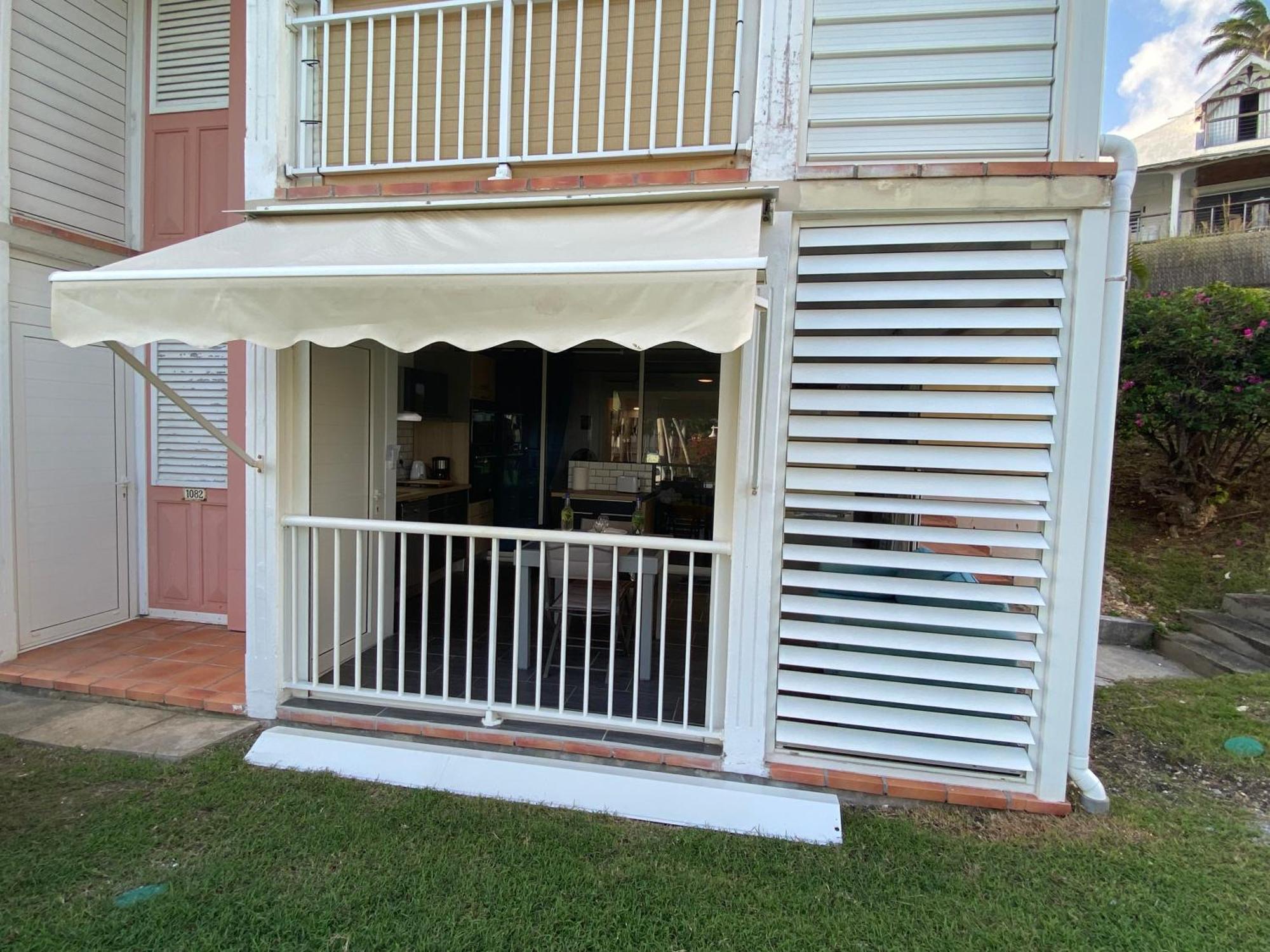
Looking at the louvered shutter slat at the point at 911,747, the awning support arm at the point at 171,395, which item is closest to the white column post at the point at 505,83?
the awning support arm at the point at 171,395

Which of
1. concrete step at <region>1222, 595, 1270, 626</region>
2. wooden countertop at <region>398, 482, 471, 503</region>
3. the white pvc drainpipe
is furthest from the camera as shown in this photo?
wooden countertop at <region>398, 482, 471, 503</region>

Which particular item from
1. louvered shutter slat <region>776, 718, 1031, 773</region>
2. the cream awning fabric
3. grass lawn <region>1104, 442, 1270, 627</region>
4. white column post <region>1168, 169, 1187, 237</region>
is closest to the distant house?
white column post <region>1168, 169, 1187, 237</region>

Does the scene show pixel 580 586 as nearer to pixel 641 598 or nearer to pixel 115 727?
pixel 641 598

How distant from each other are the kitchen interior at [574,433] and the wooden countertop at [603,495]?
3cm

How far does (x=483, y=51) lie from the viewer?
4.09m

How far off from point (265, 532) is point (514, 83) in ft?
10.9

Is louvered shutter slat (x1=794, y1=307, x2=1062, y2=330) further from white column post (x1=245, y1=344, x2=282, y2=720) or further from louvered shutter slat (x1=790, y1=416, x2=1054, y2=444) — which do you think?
white column post (x1=245, y1=344, x2=282, y2=720)

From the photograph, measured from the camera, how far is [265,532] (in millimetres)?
4188

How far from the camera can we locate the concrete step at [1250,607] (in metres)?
6.07

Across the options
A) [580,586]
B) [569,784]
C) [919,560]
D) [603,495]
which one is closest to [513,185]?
[580,586]

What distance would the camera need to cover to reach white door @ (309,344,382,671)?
4.47 metres

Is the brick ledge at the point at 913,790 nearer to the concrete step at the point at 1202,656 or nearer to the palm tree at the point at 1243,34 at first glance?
the concrete step at the point at 1202,656

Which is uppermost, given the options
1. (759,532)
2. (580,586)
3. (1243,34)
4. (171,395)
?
(1243,34)

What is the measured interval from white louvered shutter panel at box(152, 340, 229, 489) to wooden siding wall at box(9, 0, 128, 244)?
1184 millimetres
